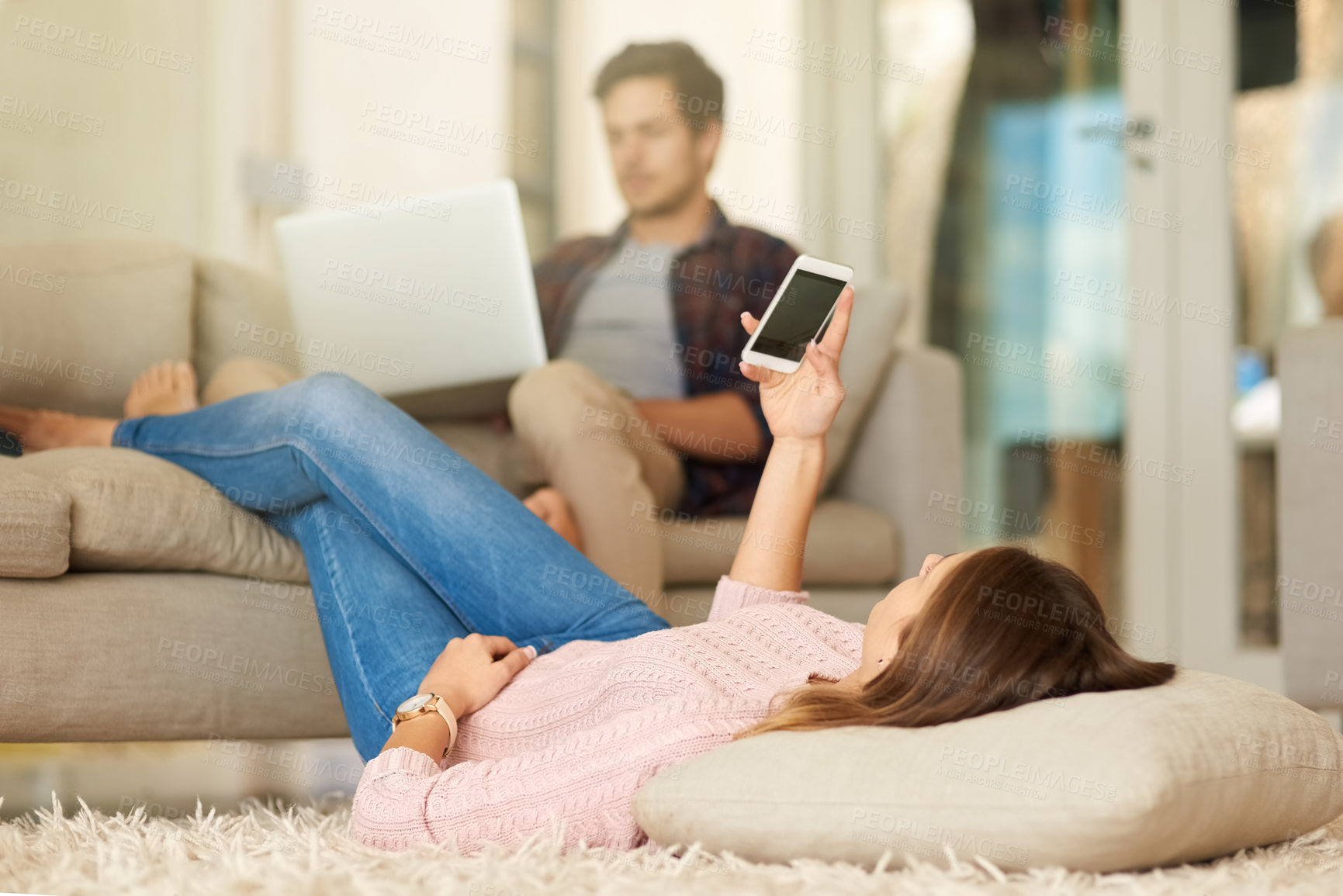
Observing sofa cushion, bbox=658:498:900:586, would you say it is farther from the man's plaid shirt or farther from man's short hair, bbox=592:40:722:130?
man's short hair, bbox=592:40:722:130

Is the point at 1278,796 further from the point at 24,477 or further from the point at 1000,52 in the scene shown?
the point at 1000,52

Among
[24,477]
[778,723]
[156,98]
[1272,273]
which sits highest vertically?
[156,98]

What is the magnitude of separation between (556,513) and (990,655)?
2.90 feet

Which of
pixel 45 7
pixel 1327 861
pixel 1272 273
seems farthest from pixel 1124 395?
pixel 45 7

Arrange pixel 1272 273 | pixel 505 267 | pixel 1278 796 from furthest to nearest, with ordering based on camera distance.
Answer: pixel 1272 273
pixel 505 267
pixel 1278 796

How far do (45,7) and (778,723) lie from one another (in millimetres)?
2713

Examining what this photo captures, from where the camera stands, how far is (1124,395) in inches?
111

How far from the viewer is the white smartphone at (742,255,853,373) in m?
1.20

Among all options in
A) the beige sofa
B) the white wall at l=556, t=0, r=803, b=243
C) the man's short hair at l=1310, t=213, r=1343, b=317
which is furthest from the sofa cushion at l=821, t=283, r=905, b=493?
the white wall at l=556, t=0, r=803, b=243

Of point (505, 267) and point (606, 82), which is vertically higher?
point (606, 82)

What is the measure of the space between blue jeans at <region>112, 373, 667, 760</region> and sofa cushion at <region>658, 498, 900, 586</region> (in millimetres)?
434

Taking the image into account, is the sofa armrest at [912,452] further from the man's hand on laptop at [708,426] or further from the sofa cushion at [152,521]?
the sofa cushion at [152,521]

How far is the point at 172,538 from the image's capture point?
1377 millimetres

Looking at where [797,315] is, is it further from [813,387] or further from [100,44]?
[100,44]
